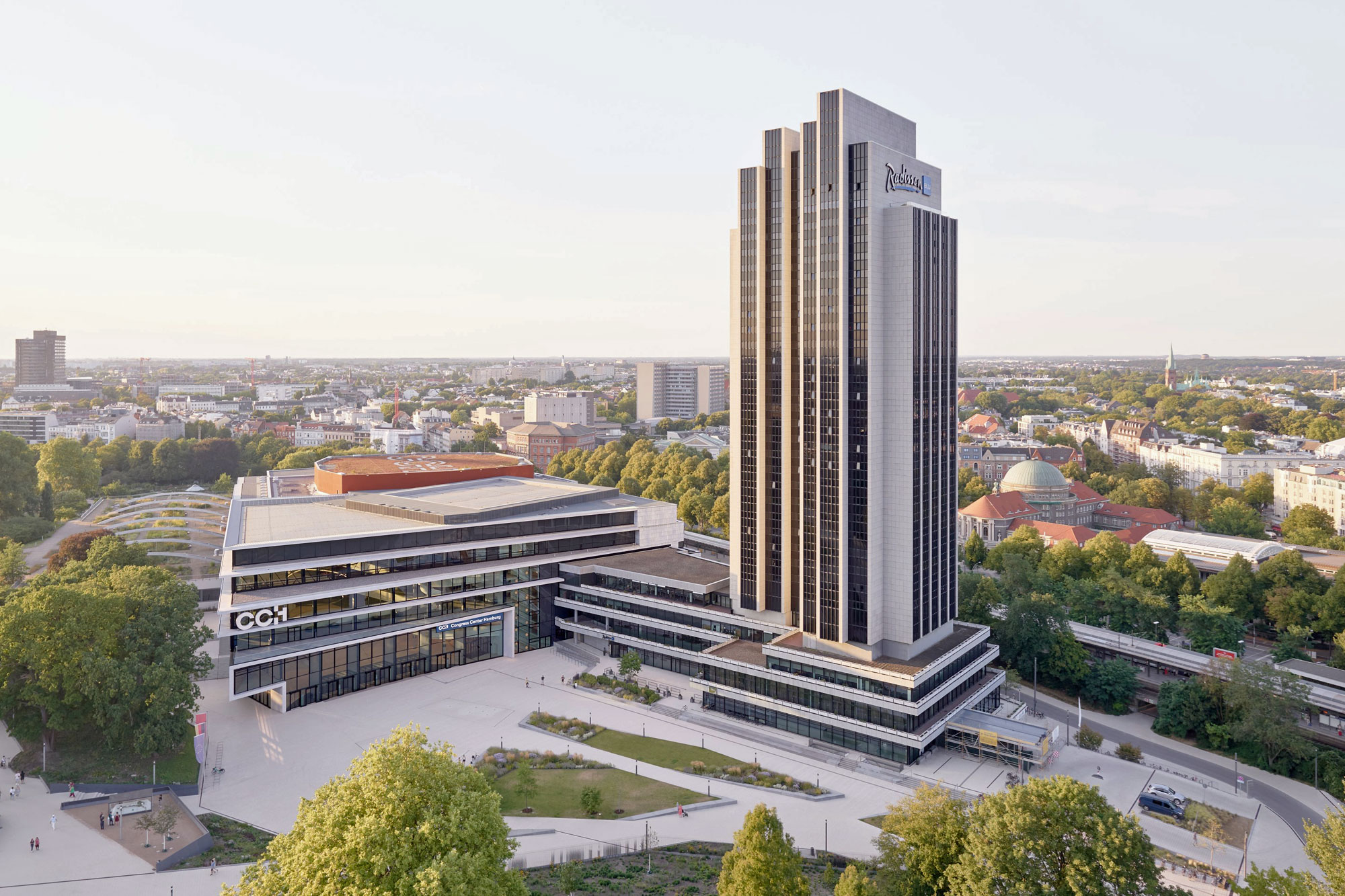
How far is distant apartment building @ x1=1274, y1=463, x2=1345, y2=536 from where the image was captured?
151125 mm

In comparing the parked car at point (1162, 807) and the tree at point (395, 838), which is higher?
the tree at point (395, 838)

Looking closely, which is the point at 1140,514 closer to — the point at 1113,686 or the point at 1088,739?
the point at 1113,686

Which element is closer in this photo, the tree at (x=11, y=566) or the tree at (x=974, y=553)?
the tree at (x=11, y=566)

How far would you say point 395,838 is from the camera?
37375 millimetres

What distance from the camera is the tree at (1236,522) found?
139 metres

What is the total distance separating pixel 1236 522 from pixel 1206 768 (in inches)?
3352

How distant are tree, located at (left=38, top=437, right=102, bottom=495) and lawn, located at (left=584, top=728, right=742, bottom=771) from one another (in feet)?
468

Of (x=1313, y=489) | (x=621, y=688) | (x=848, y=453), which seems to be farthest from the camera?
(x=1313, y=489)

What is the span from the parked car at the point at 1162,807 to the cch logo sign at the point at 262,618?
6986 cm

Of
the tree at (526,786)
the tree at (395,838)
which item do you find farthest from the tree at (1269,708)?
the tree at (395,838)

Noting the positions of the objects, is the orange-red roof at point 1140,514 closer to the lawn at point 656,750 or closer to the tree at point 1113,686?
the tree at point 1113,686

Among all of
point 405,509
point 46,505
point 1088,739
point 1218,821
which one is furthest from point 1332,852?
point 46,505

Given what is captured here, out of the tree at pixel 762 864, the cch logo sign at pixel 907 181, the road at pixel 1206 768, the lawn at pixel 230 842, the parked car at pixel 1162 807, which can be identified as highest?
the cch logo sign at pixel 907 181

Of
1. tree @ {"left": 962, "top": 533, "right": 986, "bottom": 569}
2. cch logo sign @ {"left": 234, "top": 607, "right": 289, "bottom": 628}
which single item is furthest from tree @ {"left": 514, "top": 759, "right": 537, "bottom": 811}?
tree @ {"left": 962, "top": 533, "right": 986, "bottom": 569}
